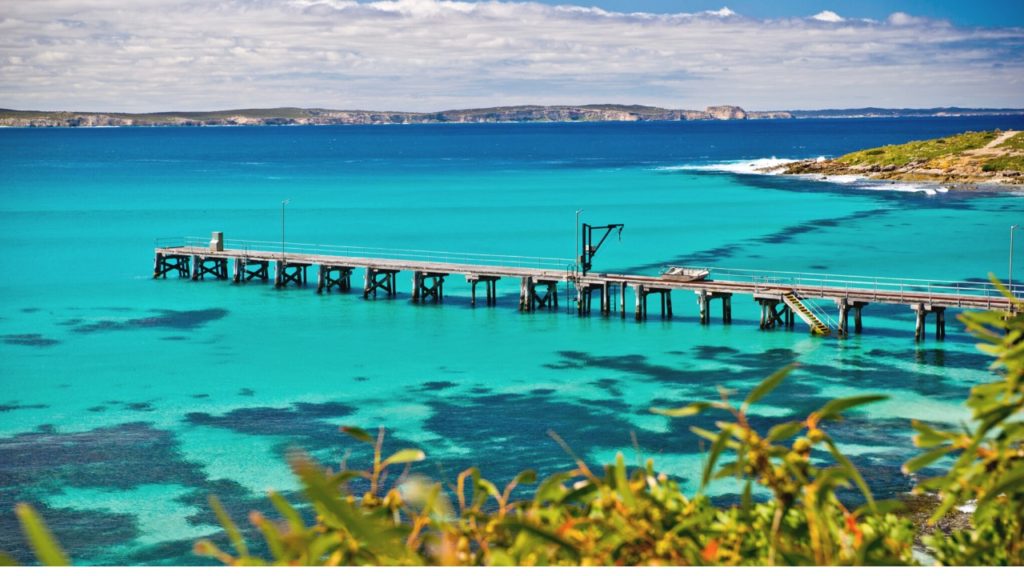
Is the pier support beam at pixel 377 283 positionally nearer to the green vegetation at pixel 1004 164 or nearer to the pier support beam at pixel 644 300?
the pier support beam at pixel 644 300

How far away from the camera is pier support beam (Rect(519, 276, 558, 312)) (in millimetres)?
49594

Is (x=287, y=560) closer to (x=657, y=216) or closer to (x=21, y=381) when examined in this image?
(x=21, y=381)

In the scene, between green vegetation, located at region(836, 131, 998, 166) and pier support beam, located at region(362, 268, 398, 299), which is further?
green vegetation, located at region(836, 131, 998, 166)

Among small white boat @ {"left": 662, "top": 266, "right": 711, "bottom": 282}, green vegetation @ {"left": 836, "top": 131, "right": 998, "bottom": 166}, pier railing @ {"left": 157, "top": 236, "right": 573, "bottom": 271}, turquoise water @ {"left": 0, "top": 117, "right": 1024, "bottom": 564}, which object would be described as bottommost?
turquoise water @ {"left": 0, "top": 117, "right": 1024, "bottom": 564}

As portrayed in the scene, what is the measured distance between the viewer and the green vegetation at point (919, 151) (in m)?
117

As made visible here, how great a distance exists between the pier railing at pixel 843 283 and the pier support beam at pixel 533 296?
6.66m

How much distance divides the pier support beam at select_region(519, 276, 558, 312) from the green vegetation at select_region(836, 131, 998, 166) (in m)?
75.7

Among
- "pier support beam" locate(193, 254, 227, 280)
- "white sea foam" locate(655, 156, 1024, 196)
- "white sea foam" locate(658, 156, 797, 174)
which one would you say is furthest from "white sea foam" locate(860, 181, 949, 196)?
"pier support beam" locate(193, 254, 227, 280)

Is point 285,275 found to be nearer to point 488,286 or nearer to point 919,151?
point 488,286

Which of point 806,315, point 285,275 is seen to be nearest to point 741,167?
point 285,275

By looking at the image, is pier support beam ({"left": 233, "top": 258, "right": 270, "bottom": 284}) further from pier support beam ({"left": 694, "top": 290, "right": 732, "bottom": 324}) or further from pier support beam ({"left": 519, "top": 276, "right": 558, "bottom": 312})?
pier support beam ({"left": 694, "top": 290, "right": 732, "bottom": 324})

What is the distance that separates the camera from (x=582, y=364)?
39.5 meters

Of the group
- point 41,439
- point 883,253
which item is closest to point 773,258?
point 883,253

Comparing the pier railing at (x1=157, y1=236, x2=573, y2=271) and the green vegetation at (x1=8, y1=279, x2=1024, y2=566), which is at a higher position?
the green vegetation at (x1=8, y1=279, x2=1024, y2=566)
